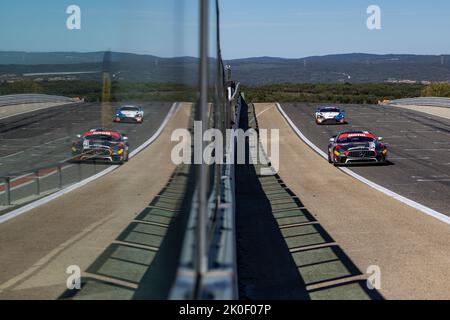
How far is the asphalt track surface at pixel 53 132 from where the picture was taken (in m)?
2.67

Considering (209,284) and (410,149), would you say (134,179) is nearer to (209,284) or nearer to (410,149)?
(209,284)

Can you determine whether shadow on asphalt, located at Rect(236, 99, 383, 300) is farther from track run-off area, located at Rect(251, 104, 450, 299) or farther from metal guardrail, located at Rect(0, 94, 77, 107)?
metal guardrail, located at Rect(0, 94, 77, 107)

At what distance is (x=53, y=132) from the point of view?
283 centimetres

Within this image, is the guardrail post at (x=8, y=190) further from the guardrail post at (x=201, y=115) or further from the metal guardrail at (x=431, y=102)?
the metal guardrail at (x=431, y=102)

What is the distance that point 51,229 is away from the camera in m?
2.49

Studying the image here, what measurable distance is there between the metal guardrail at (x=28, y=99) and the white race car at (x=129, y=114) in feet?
1.03

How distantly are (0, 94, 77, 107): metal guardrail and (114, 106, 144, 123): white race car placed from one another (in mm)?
314

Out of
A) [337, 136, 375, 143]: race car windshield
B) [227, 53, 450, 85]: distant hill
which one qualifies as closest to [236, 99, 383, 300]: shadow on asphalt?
[337, 136, 375, 143]: race car windshield

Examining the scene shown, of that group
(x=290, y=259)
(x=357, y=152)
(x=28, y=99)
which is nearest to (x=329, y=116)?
(x=357, y=152)

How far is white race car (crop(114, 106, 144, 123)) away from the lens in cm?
263

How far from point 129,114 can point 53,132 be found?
357mm

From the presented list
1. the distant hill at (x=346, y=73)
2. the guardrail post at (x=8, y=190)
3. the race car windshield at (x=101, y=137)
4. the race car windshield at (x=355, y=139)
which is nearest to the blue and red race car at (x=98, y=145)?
the race car windshield at (x=101, y=137)

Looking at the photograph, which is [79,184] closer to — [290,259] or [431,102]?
[290,259]
